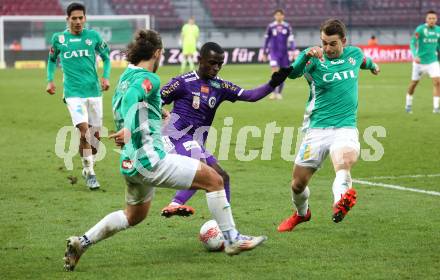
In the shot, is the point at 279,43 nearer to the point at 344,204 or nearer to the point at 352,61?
the point at 352,61

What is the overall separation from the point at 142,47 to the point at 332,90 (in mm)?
2516

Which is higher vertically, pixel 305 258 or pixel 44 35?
pixel 305 258

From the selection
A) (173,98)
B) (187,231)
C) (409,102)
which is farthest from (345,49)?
(409,102)

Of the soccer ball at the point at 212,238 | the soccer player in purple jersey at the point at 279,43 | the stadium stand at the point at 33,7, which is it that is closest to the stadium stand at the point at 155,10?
the stadium stand at the point at 33,7

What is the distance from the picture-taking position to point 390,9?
50.2 metres

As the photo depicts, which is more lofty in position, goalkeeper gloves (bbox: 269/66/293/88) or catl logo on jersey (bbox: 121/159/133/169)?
goalkeeper gloves (bbox: 269/66/293/88)

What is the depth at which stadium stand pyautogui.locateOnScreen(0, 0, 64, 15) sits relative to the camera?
156 ft

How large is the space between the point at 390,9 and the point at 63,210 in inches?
1686

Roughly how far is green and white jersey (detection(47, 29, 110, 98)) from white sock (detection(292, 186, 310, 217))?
14.5 feet

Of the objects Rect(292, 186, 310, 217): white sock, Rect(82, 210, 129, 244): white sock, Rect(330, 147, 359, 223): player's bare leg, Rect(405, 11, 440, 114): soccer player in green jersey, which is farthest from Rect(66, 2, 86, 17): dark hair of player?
Rect(405, 11, 440, 114): soccer player in green jersey

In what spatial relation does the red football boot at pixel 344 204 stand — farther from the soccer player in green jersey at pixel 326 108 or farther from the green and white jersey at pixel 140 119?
the green and white jersey at pixel 140 119

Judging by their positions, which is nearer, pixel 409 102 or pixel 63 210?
pixel 63 210

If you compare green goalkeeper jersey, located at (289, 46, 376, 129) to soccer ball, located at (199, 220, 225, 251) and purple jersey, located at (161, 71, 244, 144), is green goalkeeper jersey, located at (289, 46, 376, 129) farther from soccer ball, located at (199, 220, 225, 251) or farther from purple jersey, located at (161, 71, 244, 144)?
soccer ball, located at (199, 220, 225, 251)

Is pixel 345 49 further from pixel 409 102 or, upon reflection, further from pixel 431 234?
pixel 409 102
